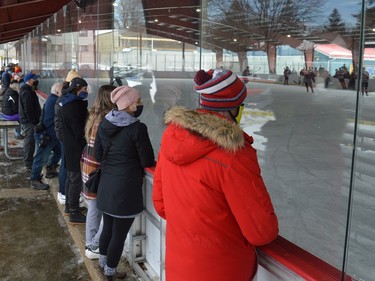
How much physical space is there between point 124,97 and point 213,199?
1070mm

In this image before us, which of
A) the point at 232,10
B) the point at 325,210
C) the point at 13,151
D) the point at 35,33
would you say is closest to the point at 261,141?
the point at 325,210

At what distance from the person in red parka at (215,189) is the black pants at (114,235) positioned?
0.89 meters

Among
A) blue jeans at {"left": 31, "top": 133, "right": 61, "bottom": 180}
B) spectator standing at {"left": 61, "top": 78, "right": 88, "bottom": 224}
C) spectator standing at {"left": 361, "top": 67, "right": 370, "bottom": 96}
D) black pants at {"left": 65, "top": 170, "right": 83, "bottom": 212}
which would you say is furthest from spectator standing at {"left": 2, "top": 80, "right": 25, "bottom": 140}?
spectator standing at {"left": 361, "top": 67, "right": 370, "bottom": 96}

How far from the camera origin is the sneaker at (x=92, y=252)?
2713 mm

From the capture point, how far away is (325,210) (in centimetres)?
484

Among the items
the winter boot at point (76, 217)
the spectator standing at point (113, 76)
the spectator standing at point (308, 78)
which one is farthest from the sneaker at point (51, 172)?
the spectator standing at point (308, 78)

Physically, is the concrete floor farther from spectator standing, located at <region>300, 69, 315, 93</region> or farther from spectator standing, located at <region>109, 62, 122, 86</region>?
spectator standing, located at <region>300, 69, 315, 93</region>

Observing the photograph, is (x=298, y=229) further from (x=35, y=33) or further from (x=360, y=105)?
(x=35, y=33)

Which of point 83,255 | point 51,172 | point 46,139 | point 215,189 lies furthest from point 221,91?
point 51,172

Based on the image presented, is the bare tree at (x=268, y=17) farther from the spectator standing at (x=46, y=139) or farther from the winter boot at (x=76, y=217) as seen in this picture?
the winter boot at (x=76, y=217)

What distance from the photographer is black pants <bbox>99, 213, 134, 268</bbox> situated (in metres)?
2.22

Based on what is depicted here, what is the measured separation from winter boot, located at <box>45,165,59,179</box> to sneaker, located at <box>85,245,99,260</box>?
214cm

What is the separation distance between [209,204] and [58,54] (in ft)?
25.0

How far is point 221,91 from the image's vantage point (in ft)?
4.06
